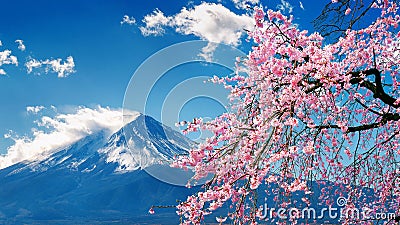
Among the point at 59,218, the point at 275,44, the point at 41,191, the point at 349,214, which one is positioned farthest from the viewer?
the point at 41,191

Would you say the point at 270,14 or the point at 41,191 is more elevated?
the point at 41,191

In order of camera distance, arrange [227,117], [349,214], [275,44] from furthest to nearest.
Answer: [349,214] → [227,117] → [275,44]


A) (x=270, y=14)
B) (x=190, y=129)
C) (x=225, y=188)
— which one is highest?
(x=270, y=14)

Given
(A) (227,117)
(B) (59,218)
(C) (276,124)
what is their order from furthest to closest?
(B) (59,218)
(A) (227,117)
(C) (276,124)

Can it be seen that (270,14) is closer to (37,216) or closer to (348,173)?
(348,173)

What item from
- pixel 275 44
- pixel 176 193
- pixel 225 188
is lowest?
pixel 225 188

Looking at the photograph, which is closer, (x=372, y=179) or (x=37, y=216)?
(x=372, y=179)

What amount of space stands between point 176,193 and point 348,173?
18083cm

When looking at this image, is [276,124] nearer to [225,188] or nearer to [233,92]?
[225,188]

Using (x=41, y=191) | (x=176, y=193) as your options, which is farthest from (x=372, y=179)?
(x=41, y=191)

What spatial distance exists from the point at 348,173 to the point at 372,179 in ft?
1.57

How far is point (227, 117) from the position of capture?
171 inches

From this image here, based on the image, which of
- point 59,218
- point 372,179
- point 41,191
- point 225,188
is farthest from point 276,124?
point 41,191

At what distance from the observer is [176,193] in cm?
18162
